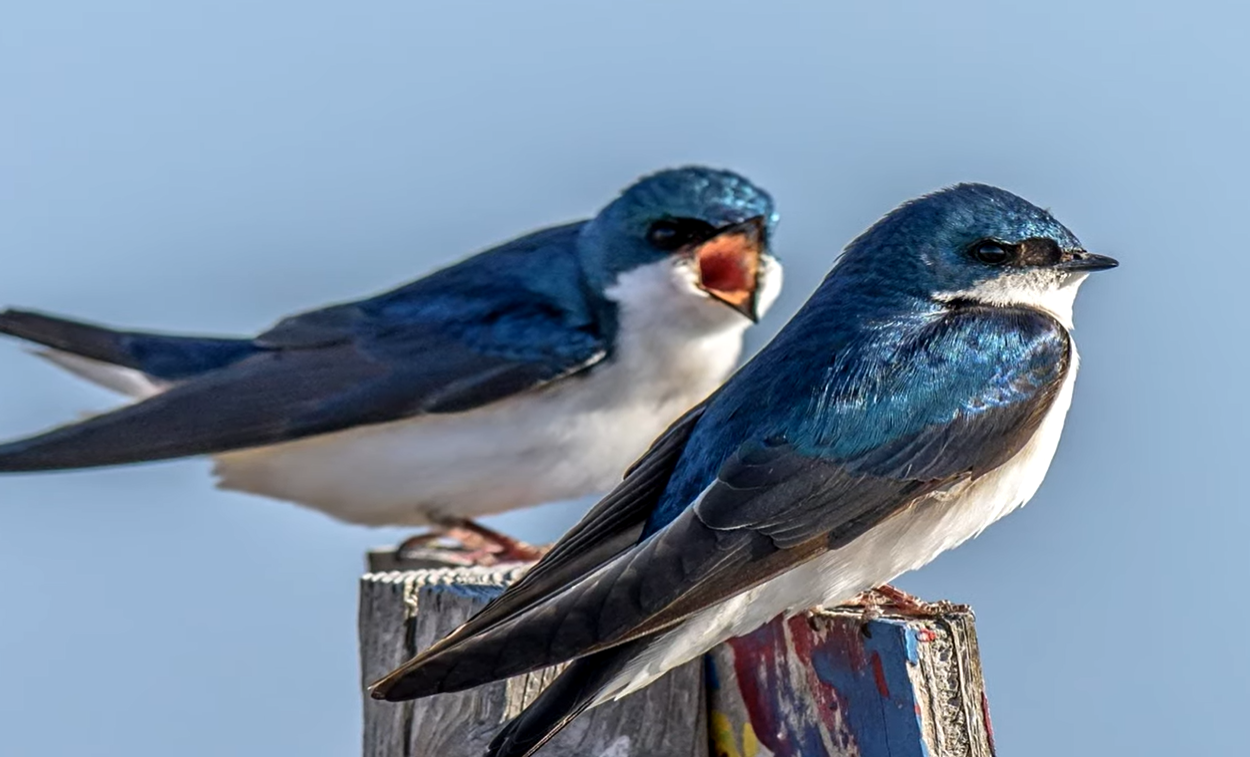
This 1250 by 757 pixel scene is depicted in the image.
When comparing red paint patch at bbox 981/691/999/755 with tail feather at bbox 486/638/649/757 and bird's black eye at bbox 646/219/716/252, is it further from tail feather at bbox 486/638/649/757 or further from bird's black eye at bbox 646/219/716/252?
bird's black eye at bbox 646/219/716/252

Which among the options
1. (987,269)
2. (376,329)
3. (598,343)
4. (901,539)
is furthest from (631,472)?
(376,329)

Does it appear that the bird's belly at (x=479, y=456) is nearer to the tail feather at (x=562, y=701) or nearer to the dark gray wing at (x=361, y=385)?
the dark gray wing at (x=361, y=385)

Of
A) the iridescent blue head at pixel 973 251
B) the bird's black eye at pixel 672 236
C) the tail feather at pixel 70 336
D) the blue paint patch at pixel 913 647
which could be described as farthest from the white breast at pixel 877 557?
the tail feather at pixel 70 336

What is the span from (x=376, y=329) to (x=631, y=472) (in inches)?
70.2

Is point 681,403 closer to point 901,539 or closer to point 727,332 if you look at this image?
point 727,332

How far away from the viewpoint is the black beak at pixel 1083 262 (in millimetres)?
3016

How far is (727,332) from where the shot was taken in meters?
4.37

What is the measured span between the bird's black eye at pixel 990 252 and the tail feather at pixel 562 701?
91cm

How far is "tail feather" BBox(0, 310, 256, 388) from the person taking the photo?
4566mm

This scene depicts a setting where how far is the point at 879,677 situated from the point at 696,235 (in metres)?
2.12

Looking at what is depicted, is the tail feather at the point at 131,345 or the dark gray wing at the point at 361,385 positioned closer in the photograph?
the dark gray wing at the point at 361,385

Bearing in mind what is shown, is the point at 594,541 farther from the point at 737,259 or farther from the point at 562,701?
the point at 737,259

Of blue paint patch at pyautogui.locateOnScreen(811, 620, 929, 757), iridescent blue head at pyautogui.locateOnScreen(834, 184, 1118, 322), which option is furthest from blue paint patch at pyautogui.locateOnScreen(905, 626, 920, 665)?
iridescent blue head at pyautogui.locateOnScreen(834, 184, 1118, 322)

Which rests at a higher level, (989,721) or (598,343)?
(598,343)
